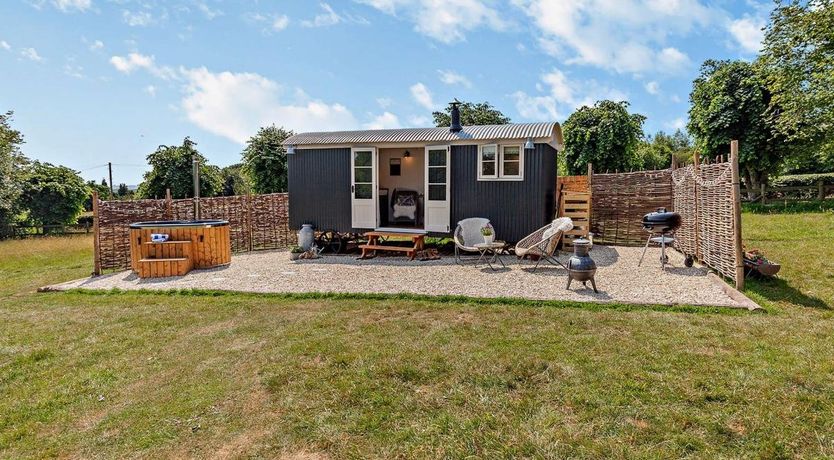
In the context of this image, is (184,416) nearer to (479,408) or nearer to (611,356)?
(479,408)

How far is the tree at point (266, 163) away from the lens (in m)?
16.7

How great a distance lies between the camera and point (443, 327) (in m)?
3.85

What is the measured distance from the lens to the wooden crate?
883cm

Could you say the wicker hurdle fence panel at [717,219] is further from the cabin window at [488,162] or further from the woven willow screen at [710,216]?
the cabin window at [488,162]

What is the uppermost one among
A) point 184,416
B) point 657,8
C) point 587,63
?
point 587,63

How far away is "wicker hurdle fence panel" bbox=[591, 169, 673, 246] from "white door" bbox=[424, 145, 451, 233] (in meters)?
3.81

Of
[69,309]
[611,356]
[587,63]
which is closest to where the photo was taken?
[611,356]

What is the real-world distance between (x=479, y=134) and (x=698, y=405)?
6705 mm

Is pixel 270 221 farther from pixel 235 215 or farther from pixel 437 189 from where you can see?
pixel 437 189

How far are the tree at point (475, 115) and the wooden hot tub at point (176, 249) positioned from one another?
67.2ft

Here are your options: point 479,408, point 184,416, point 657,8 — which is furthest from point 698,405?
point 657,8

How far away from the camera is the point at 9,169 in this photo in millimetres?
17797

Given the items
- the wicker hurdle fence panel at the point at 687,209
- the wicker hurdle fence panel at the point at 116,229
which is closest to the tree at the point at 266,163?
the wicker hurdle fence panel at the point at 116,229

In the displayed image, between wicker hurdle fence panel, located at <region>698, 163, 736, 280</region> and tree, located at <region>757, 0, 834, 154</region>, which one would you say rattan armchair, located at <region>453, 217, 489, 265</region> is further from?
tree, located at <region>757, 0, 834, 154</region>
